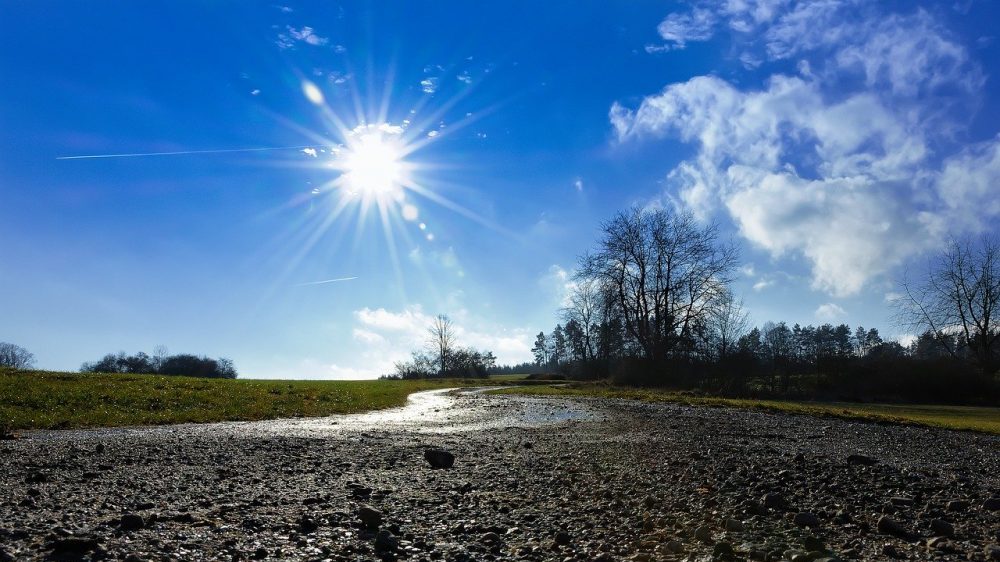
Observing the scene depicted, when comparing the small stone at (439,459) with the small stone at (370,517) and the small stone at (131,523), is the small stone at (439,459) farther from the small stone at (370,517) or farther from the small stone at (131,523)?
the small stone at (131,523)

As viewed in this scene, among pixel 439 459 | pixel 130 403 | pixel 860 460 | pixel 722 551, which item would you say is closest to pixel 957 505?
pixel 860 460

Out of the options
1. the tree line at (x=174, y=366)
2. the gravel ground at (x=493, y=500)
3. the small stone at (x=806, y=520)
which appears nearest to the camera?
the gravel ground at (x=493, y=500)

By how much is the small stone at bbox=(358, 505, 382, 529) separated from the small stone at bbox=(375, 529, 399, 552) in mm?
471

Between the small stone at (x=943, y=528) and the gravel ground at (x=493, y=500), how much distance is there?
0.02 metres

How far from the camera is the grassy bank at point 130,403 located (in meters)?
15.0

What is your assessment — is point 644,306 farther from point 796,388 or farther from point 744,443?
point 744,443

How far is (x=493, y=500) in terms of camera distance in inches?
250

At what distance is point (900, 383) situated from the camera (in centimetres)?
3844

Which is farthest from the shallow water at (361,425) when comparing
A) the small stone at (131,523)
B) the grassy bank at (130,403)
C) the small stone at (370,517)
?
the small stone at (370,517)

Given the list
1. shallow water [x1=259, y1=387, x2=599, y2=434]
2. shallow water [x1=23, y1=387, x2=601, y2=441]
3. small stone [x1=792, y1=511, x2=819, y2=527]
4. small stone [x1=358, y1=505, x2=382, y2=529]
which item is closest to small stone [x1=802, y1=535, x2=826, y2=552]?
small stone [x1=792, y1=511, x2=819, y2=527]

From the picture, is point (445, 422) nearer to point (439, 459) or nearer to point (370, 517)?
point (439, 459)

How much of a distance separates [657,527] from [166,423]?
15551 millimetres

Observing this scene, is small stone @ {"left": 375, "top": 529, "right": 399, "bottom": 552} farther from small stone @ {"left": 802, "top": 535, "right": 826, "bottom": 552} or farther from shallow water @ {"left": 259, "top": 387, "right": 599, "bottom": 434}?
shallow water @ {"left": 259, "top": 387, "right": 599, "bottom": 434}

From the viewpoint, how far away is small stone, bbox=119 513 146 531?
474 centimetres
